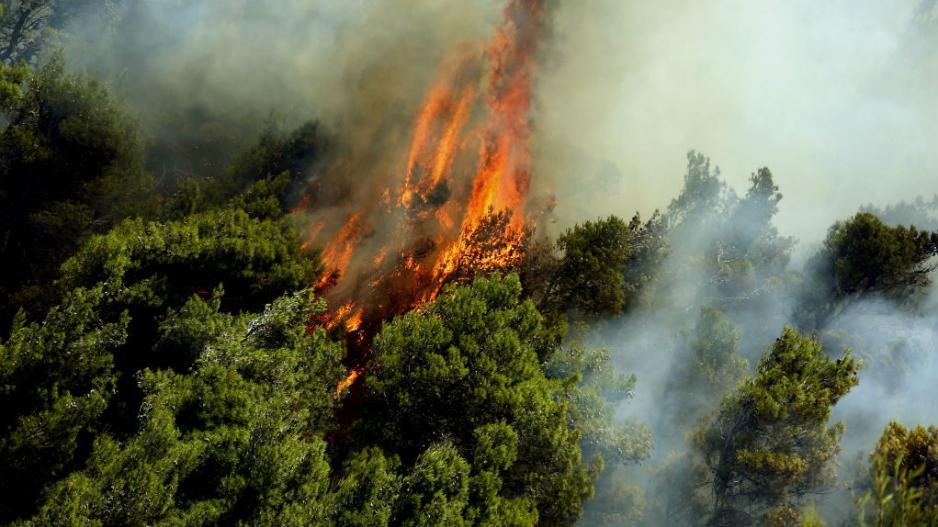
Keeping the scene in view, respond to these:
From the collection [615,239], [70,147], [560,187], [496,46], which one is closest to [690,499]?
[615,239]

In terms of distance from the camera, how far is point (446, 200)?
3375 cm

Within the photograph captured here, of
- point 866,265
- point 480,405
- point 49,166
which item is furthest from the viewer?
point 866,265

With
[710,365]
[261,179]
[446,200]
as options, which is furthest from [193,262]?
[710,365]

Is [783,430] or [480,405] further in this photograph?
[783,430]

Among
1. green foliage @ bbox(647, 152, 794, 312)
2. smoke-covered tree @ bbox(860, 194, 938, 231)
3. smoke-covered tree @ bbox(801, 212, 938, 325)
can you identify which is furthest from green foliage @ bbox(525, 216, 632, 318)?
smoke-covered tree @ bbox(860, 194, 938, 231)

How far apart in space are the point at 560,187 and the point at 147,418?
93.0 feet

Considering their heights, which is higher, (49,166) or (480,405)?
(49,166)

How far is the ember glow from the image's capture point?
31.0 m

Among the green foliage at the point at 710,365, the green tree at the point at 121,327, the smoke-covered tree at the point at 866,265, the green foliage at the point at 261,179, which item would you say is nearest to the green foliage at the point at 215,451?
the green tree at the point at 121,327

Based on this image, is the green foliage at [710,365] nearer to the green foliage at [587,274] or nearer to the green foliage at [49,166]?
the green foliage at [587,274]

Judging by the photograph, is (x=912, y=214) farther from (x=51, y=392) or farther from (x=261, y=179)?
(x=51, y=392)

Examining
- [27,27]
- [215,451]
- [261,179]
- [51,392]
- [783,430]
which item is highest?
[27,27]

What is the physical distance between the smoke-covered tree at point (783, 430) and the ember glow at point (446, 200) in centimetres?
1277

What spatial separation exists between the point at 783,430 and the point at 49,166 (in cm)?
3192
